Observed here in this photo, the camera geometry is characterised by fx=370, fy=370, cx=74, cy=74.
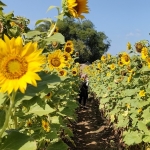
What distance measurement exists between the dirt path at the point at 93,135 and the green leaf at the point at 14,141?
471 cm

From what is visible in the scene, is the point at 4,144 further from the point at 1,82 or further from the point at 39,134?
the point at 39,134

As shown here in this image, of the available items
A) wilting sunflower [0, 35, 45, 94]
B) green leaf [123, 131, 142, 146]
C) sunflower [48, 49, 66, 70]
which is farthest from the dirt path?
wilting sunflower [0, 35, 45, 94]

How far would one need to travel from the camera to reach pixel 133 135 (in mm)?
4668

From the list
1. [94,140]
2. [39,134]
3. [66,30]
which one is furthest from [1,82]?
[66,30]

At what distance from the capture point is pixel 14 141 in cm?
152

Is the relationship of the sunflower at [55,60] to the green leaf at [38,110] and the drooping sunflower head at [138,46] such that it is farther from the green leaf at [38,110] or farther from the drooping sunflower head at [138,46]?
the green leaf at [38,110]

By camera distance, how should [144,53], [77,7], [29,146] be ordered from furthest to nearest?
[144,53]
[77,7]
[29,146]

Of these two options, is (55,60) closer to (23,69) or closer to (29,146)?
(29,146)

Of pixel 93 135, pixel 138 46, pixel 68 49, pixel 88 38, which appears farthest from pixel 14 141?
pixel 88 38

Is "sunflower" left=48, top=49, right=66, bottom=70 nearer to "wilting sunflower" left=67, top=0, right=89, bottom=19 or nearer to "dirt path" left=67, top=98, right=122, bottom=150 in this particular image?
"wilting sunflower" left=67, top=0, right=89, bottom=19

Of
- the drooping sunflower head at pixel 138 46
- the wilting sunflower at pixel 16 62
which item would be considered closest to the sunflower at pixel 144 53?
the drooping sunflower head at pixel 138 46

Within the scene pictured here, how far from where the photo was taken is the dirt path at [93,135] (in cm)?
695

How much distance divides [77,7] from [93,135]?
21.9 feet

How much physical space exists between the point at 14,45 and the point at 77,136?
6806 mm
